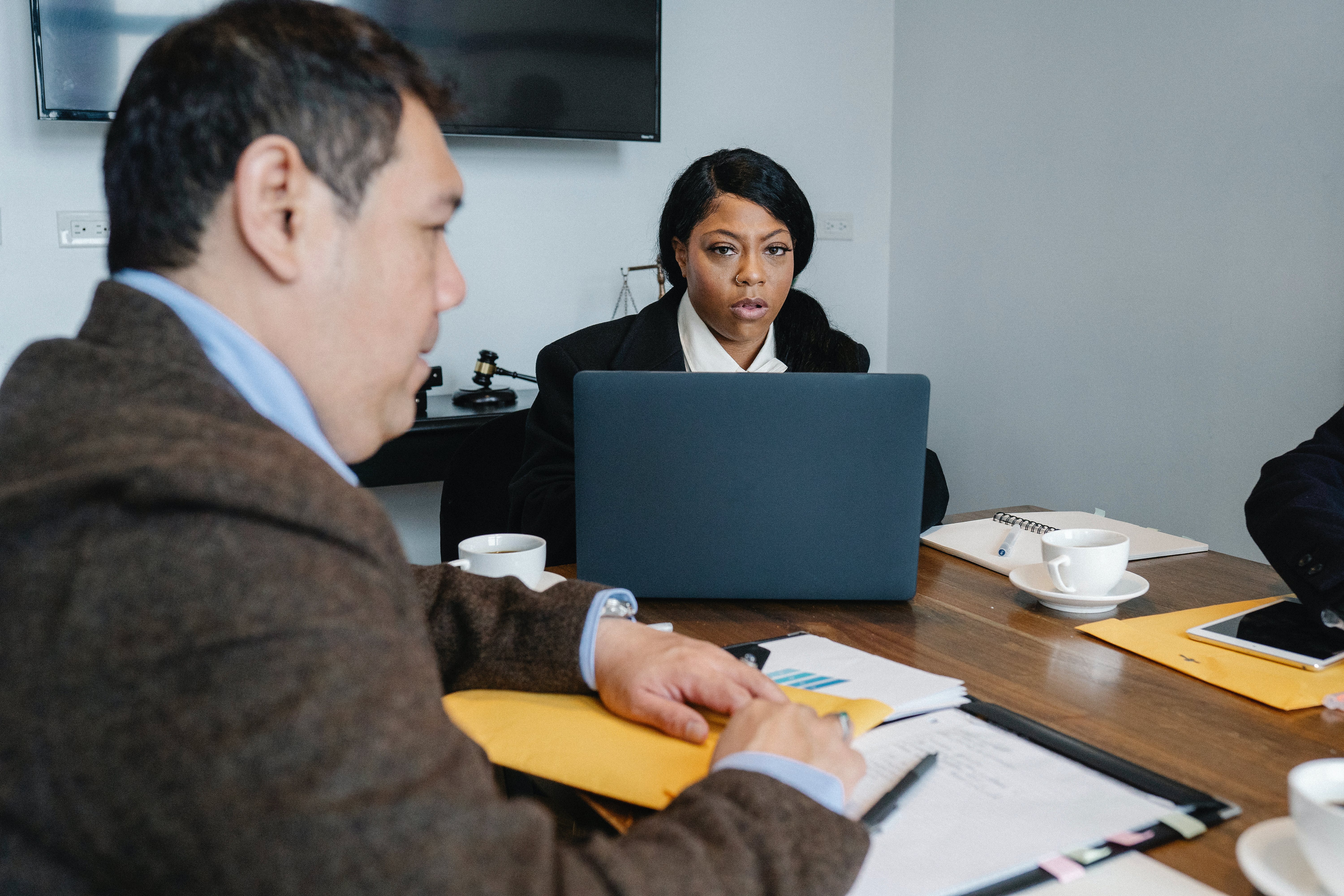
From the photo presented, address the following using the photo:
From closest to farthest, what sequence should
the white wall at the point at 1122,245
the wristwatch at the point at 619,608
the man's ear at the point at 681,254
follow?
the wristwatch at the point at 619,608 < the man's ear at the point at 681,254 < the white wall at the point at 1122,245

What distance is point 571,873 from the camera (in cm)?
47

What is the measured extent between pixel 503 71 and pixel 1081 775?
263 cm

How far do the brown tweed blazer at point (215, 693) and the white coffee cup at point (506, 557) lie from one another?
53cm

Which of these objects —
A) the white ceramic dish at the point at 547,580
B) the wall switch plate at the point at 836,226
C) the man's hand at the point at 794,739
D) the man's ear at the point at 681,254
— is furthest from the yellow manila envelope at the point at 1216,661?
the wall switch plate at the point at 836,226

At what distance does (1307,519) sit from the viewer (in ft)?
3.46

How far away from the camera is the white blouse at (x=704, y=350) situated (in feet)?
6.13

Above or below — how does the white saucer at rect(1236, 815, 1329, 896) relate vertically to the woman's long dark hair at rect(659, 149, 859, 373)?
below

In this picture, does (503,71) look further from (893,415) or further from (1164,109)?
(893,415)

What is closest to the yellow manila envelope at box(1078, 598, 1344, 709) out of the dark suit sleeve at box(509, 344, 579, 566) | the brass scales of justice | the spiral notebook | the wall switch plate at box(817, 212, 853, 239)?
the spiral notebook

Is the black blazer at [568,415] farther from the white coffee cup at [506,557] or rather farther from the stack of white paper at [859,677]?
the stack of white paper at [859,677]

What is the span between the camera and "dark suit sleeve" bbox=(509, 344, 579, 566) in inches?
55.6

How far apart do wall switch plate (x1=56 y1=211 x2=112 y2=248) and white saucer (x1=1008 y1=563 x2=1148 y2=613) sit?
7.61ft

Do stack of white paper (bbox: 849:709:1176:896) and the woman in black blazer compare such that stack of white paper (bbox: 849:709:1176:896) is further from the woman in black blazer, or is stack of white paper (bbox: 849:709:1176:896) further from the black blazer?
the woman in black blazer

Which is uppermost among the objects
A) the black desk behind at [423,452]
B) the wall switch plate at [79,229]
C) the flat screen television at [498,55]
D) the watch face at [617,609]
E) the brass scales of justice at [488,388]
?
the flat screen television at [498,55]
